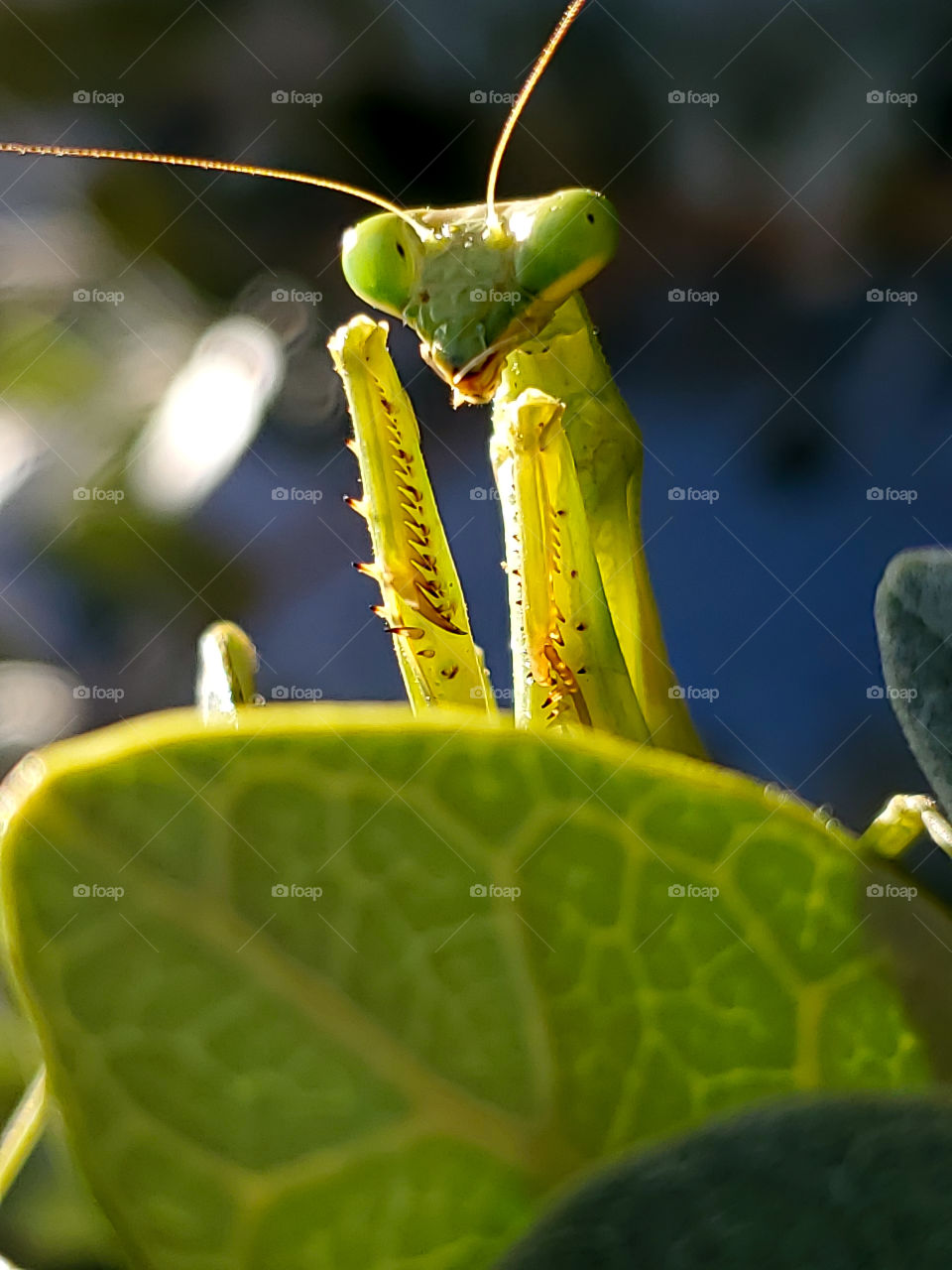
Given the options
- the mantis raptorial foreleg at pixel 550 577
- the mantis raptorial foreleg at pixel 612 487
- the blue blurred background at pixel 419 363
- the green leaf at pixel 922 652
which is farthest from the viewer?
the blue blurred background at pixel 419 363

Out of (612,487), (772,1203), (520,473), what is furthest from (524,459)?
(772,1203)

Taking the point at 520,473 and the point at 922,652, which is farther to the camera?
the point at 520,473

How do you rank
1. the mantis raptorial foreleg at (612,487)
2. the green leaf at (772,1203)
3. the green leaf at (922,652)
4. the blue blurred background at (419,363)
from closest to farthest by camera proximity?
1. the green leaf at (772,1203)
2. the green leaf at (922,652)
3. the mantis raptorial foreleg at (612,487)
4. the blue blurred background at (419,363)

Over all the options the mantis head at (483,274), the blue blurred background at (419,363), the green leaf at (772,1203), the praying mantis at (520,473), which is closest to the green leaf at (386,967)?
the green leaf at (772,1203)

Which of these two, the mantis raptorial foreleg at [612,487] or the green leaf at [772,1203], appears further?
the mantis raptorial foreleg at [612,487]

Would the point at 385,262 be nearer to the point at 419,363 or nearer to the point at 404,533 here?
the point at 404,533

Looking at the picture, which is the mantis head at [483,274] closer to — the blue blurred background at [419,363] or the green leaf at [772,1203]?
the blue blurred background at [419,363]

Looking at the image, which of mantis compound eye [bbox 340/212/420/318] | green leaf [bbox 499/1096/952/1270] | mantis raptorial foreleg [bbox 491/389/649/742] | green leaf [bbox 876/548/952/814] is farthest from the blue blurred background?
green leaf [bbox 499/1096/952/1270]

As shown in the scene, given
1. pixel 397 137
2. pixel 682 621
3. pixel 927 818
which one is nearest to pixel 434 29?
pixel 397 137
